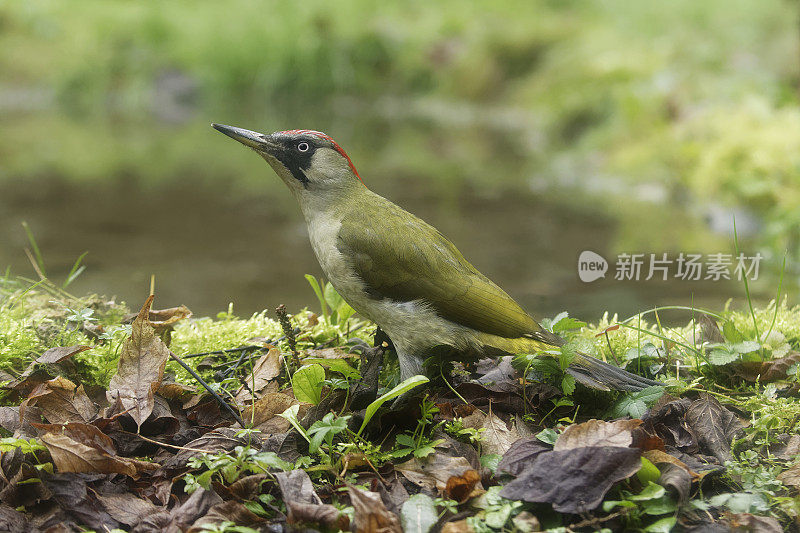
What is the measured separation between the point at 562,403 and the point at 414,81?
1525cm

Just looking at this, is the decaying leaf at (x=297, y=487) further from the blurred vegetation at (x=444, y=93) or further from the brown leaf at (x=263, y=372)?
the blurred vegetation at (x=444, y=93)

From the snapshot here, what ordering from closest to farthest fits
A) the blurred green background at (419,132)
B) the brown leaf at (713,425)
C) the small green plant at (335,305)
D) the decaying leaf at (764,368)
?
the brown leaf at (713,425) < the decaying leaf at (764,368) < the small green plant at (335,305) < the blurred green background at (419,132)

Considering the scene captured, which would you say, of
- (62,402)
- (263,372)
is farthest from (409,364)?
(62,402)

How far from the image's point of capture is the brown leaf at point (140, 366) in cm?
256

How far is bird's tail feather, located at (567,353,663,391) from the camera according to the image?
259 centimetres

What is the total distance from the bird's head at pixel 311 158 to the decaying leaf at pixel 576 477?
1468 millimetres

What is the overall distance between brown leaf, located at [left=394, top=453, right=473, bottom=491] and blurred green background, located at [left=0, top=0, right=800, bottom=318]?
7.19 feet

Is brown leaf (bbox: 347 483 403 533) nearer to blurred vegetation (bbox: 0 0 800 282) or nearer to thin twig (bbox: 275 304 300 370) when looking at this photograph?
thin twig (bbox: 275 304 300 370)

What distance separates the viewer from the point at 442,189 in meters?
9.59

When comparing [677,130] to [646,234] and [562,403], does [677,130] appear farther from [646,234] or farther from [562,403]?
[562,403]

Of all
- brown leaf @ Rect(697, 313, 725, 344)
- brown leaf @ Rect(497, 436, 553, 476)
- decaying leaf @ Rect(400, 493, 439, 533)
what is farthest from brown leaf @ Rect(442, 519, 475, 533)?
brown leaf @ Rect(697, 313, 725, 344)

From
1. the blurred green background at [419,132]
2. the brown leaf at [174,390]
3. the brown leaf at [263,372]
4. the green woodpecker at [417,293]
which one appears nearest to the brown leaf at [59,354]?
the brown leaf at [174,390]

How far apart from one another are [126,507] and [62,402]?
0.52m

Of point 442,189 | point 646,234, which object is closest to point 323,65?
point 442,189
